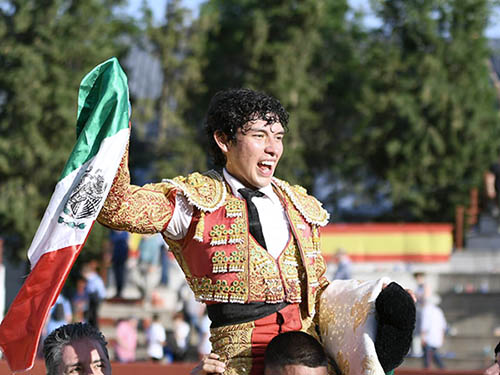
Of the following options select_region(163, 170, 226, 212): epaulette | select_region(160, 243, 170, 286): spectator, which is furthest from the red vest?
select_region(160, 243, 170, 286): spectator

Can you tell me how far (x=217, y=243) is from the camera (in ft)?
11.6

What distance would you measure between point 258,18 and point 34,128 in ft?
20.4

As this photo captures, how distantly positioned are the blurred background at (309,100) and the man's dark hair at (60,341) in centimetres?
1515

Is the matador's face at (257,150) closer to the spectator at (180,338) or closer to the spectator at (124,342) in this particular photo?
the spectator at (124,342)

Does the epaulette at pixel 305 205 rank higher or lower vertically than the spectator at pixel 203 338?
higher

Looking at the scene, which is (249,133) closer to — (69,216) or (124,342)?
(69,216)

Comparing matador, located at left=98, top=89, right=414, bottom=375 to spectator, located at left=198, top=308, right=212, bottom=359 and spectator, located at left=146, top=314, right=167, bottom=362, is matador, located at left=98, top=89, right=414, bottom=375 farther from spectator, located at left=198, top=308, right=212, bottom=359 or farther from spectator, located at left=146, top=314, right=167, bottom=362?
spectator, located at left=146, top=314, right=167, bottom=362

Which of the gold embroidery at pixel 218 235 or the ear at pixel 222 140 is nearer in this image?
the gold embroidery at pixel 218 235

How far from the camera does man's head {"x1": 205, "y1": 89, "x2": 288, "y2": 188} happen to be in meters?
3.60

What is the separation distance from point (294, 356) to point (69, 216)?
84 cm

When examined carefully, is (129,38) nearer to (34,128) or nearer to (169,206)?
(34,128)

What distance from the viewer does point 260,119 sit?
362cm

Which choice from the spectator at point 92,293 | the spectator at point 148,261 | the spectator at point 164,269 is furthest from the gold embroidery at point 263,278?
the spectator at point 164,269

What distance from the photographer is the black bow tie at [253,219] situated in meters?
3.60
